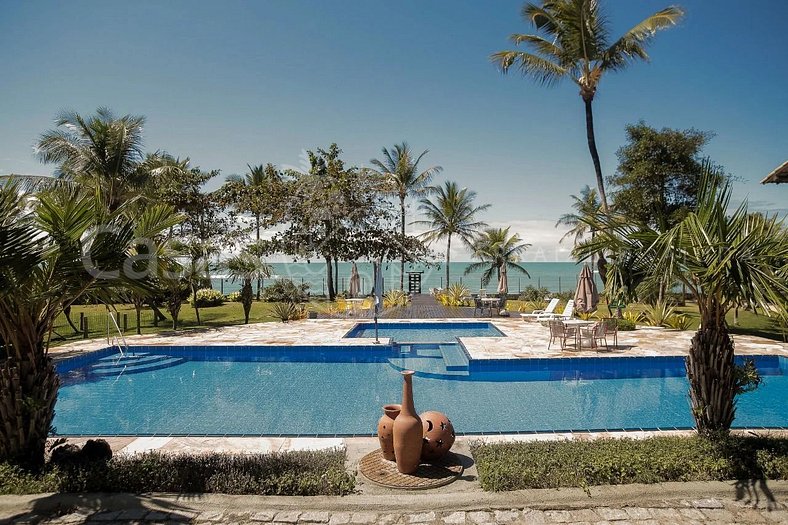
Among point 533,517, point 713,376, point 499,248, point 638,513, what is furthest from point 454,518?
point 499,248

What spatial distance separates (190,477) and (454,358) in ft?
25.6

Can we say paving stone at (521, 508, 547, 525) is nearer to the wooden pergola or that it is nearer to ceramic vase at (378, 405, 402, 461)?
ceramic vase at (378, 405, 402, 461)

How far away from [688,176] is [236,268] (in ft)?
58.7

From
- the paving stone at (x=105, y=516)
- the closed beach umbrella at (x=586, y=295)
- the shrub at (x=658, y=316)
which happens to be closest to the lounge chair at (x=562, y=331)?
the closed beach umbrella at (x=586, y=295)

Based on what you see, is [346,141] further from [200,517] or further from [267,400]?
[200,517]

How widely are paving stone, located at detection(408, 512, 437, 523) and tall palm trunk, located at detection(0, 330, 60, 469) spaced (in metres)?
3.63

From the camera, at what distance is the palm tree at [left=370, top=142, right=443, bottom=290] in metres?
30.6

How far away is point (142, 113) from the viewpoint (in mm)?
18562

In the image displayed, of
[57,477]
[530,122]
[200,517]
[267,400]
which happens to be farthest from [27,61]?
[530,122]

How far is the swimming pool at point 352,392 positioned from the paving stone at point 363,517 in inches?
103

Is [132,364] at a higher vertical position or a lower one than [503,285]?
lower

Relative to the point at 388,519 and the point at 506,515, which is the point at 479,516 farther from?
the point at 388,519

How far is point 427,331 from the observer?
627 inches

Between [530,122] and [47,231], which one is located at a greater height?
[530,122]
